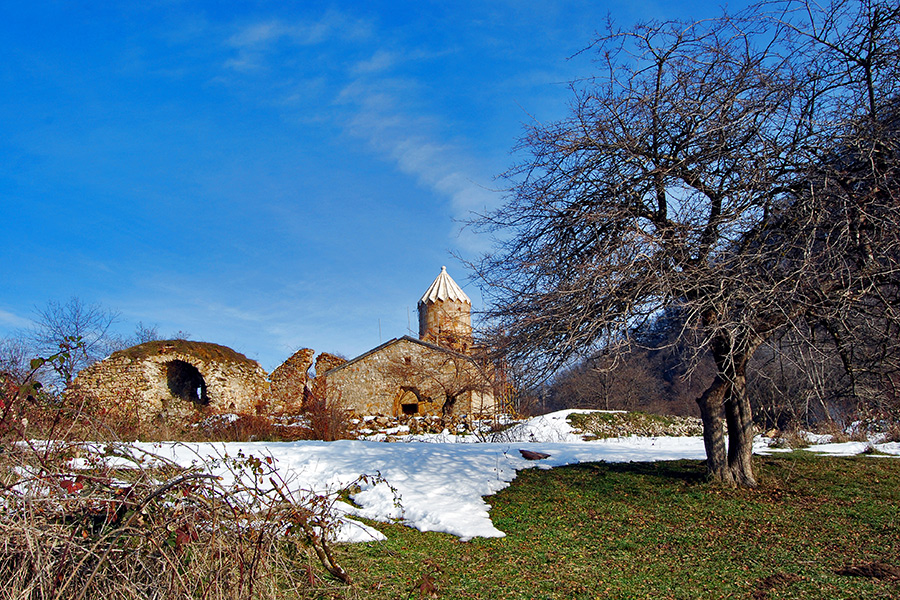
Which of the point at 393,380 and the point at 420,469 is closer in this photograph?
the point at 420,469

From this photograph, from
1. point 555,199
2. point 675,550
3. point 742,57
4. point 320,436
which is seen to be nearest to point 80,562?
point 675,550

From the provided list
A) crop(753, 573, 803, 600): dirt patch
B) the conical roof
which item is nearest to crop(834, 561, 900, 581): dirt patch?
crop(753, 573, 803, 600): dirt patch

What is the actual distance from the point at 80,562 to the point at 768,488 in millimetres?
7654

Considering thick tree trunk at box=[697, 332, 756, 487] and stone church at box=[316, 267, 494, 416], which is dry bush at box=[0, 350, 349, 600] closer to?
thick tree trunk at box=[697, 332, 756, 487]

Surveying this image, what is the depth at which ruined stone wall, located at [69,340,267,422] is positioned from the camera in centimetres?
1938

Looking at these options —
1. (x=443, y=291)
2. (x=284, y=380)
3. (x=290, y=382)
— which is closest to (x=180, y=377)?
(x=284, y=380)

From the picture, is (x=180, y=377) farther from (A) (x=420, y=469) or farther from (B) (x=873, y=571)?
(B) (x=873, y=571)

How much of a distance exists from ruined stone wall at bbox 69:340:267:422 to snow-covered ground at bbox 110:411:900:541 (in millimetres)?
10545

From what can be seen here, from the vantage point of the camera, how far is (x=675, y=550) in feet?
17.9

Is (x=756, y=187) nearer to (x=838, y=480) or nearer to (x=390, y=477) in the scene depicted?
(x=838, y=480)

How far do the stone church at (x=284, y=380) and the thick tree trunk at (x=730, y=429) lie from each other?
11892 mm

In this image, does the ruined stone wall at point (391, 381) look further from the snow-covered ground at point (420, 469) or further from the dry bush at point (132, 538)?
the dry bush at point (132, 538)

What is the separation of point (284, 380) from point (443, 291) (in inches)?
347

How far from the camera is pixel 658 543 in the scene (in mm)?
5684
